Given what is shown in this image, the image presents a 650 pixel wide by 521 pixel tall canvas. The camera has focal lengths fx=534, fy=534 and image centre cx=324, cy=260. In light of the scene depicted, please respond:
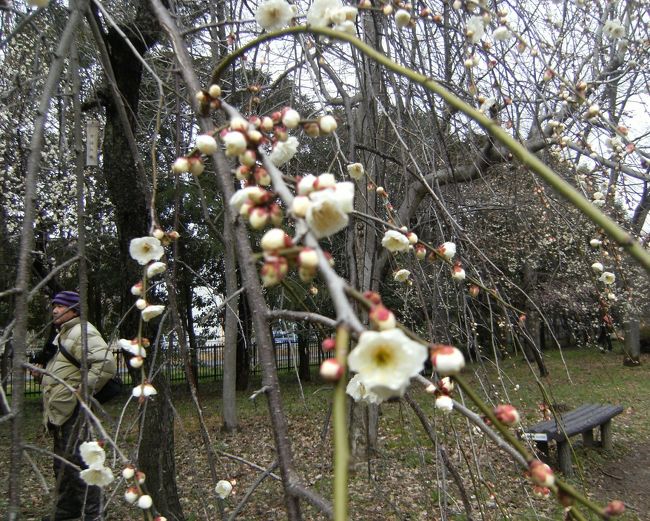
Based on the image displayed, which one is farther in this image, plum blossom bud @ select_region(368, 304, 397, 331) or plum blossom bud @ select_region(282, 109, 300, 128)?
plum blossom bud @ select_region(282, 109, 300, 128)

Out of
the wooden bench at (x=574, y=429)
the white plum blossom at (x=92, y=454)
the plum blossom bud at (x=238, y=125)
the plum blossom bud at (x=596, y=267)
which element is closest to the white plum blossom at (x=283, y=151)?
the plum blossom bud at (x=238, y=125)

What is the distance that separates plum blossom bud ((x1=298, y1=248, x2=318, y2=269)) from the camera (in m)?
0.51

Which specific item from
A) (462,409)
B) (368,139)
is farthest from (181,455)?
(462,409)

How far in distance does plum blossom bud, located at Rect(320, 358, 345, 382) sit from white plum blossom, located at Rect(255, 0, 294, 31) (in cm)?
90

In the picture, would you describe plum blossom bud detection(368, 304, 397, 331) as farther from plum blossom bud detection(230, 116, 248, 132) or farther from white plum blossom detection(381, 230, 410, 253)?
white plum blossom detection(381, 230, 410, 253)

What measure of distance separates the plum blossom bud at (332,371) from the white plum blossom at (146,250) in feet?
3.22

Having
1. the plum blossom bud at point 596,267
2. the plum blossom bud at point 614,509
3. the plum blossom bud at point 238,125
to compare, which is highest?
the plum blossom bud at point 238,125

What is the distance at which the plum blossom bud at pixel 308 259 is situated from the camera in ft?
1.66

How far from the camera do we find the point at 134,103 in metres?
3.95

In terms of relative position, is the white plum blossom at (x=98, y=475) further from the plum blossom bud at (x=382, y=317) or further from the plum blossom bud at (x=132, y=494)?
the plum blossom bud at (x=382, y=317)

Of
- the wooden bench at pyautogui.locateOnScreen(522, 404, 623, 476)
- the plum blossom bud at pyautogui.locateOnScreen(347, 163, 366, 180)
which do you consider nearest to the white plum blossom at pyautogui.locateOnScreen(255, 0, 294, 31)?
the plum blossom bud at pyautogui.locateOnScreen(347, 163, 366, 180)

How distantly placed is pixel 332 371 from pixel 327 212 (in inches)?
8.0

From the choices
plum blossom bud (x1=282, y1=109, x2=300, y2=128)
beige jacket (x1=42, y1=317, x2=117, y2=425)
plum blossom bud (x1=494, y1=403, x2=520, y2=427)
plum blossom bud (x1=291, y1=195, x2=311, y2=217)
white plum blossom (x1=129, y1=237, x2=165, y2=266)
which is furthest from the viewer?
beige jacket (x1=42, y1=317, x2=117, y2=425)

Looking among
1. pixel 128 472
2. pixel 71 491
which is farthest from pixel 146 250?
pixel 71 491
